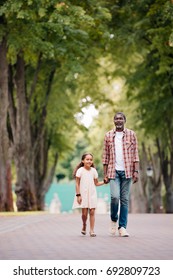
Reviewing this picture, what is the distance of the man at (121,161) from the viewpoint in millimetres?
15602

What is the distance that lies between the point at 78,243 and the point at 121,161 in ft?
7.07

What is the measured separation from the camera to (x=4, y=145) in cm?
2772

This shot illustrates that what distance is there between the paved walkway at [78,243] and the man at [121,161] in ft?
2.38

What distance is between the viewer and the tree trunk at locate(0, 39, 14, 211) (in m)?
26.9

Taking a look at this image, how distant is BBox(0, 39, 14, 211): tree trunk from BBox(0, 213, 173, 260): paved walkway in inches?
320

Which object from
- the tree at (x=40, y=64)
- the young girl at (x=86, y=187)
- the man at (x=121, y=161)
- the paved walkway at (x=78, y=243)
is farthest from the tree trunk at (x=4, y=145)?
the man at (x=121, y=161)

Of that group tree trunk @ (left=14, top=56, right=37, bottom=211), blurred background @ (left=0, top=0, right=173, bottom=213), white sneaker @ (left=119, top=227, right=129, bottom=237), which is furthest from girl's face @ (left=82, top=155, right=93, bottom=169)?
tree trunk @ (left=14, top=56, right=37, bottom=211)

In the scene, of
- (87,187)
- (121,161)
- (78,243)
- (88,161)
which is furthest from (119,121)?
(78,243)

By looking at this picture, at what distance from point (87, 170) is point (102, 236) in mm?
1173

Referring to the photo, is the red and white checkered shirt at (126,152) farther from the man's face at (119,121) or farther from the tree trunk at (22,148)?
the tree trunk at (22,148)

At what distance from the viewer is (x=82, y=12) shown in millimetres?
24766

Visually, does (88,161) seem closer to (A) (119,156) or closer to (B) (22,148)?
(A) (119,156)
